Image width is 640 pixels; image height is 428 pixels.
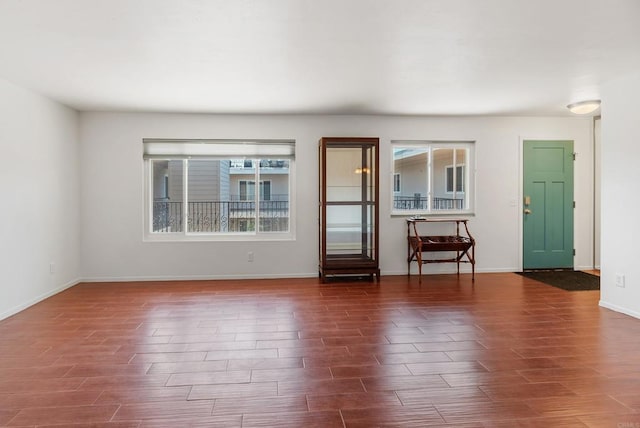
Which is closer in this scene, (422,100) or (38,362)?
(38,362)

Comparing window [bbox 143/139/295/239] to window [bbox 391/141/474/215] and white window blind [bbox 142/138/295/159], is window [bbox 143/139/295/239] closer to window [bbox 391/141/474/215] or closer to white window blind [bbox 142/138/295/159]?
white window blind [bbox 142/138/295/159]

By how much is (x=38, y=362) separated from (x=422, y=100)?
4.48 metres

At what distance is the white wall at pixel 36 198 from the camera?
4.05 meters

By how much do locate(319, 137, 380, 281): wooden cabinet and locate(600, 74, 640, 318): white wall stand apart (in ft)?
8.31

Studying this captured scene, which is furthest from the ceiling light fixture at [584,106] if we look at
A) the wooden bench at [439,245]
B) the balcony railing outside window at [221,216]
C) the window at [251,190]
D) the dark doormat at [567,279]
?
the window at [251,190]

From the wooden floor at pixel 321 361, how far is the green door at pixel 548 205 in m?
1.49

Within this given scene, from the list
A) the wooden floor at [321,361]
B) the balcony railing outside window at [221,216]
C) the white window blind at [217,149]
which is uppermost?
the white window blind at [217,149]

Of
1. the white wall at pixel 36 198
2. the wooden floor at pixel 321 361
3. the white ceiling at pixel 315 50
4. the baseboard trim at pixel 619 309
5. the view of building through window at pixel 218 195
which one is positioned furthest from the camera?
the view of building through window at pixel 218 195

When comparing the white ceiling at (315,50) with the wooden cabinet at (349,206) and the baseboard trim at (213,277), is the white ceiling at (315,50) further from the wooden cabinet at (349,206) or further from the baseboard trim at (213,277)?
the baseboard trim at (213,277)

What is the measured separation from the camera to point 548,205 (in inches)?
243

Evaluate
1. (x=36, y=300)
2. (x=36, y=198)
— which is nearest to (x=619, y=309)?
(x=36, y=300)

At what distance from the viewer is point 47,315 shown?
4.04 meters

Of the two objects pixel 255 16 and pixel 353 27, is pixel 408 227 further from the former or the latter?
pixel 255 16

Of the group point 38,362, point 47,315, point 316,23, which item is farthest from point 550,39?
point 47,315
